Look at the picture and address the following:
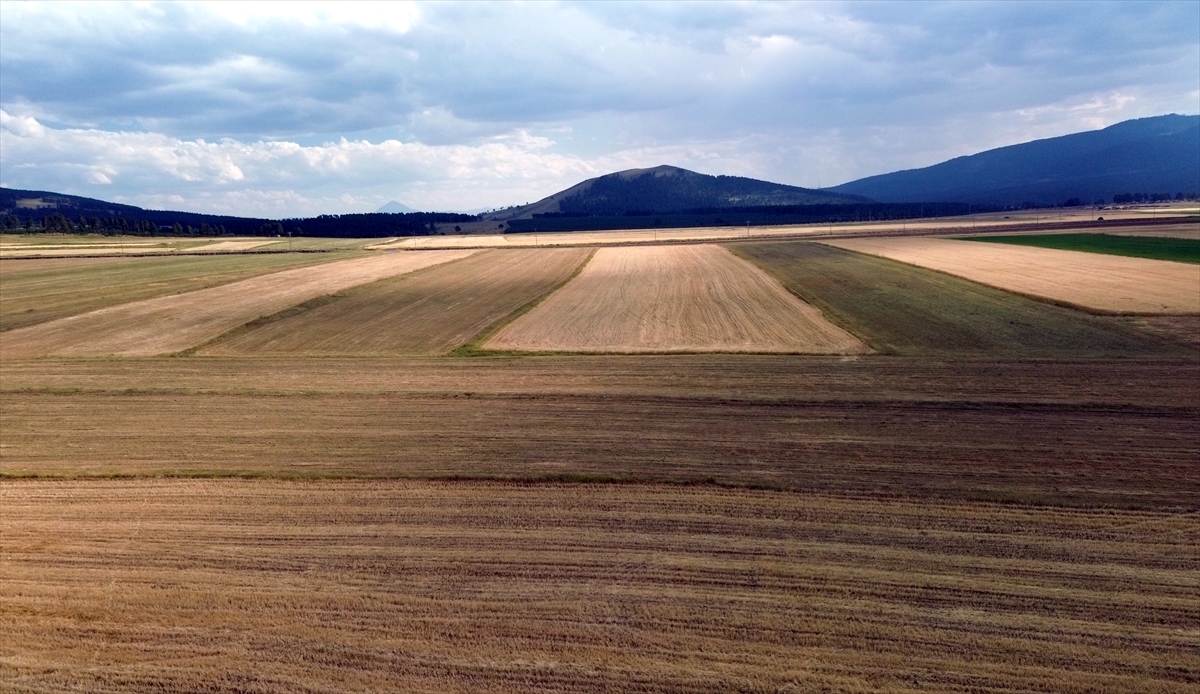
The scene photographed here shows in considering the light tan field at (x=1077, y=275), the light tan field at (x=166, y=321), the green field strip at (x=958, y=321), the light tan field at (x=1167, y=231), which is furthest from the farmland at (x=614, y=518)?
→ the light tan field at (x=1167, y=231)

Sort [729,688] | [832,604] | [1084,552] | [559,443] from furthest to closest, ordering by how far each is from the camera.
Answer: [559,443] → [1084,552] → [832,604] → [729,688]

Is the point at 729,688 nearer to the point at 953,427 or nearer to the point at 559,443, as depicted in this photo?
the point at 559,443

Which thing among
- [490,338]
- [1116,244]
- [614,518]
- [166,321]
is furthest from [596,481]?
[1116,244]

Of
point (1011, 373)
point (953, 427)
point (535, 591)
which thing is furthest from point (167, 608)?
point (1011, 373)

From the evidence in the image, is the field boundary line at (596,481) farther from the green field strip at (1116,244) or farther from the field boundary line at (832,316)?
the green field strip at (1116,244)

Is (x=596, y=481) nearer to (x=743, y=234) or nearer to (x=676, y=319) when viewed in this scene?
(x=676, y=319)
